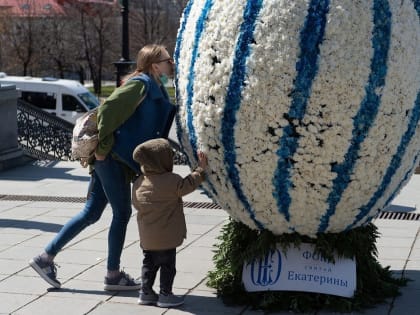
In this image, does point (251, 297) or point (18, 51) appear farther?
point (18, 51)

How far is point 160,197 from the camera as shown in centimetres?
531

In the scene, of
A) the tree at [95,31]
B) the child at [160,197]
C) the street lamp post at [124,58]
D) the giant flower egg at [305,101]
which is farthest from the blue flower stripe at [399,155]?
the tree at [95,31]

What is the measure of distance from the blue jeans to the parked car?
19.9 metres

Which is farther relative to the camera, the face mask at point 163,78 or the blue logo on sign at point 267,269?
the face mask at point 163,78

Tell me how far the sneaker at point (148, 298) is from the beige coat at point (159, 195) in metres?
0.39

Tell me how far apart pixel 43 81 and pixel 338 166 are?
22.7 meters

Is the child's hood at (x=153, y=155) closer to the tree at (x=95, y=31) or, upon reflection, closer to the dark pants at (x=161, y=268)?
the dark pants at (x=161, y=268)

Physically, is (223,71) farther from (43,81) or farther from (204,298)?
(43,81)

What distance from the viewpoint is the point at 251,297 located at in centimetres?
566

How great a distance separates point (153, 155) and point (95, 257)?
2012 mm

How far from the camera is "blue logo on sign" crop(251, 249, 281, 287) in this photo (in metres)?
5.57

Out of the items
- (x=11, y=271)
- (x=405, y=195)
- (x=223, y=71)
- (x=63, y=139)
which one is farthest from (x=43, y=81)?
(x=223, y=71)

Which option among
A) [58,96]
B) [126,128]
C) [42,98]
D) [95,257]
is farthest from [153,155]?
[42,98]

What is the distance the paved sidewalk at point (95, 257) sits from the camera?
18.5 feet
